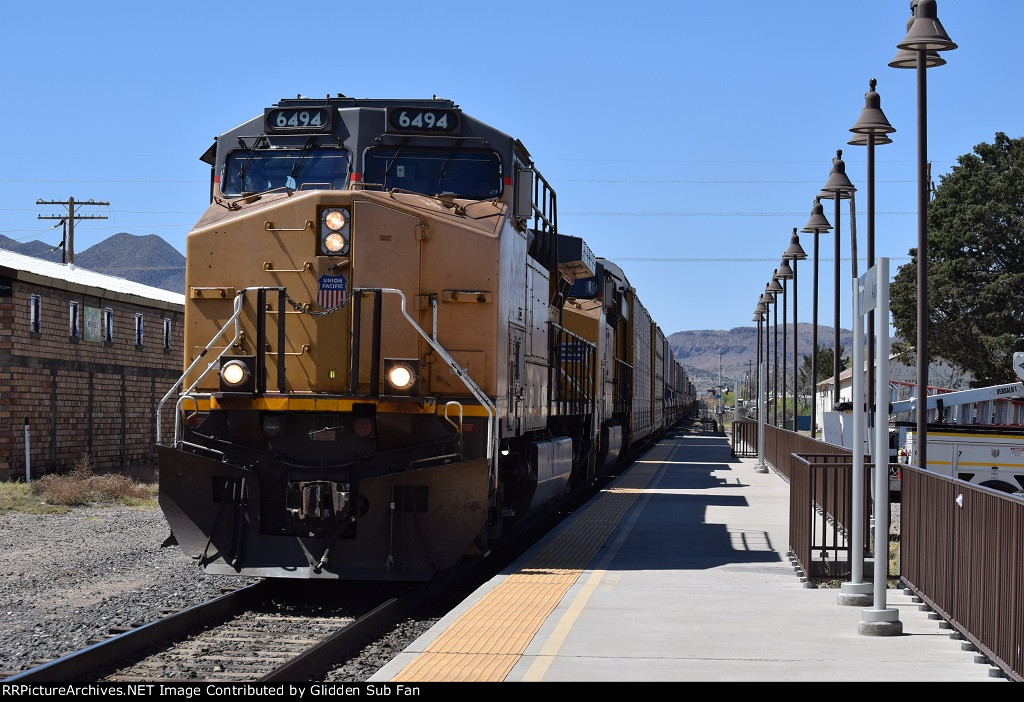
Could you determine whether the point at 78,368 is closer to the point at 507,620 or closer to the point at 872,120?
the point at 872,120

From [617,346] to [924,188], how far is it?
12.7 meters

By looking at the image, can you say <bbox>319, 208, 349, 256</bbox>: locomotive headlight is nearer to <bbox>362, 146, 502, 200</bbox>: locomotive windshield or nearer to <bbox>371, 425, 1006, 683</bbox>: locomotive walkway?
<bbox>362, 146, 502, 200</bbox>: locomotive windshield

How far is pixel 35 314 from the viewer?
25578 mm

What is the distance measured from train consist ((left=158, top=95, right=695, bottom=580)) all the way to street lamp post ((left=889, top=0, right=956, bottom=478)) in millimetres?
5315

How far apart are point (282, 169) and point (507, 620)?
5.42m

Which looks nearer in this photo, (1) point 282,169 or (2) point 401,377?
(2) point 401,377

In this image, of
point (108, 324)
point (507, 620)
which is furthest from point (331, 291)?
point (108, 324)

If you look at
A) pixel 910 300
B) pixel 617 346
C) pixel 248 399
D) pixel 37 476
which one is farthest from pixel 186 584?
pixel 910 300

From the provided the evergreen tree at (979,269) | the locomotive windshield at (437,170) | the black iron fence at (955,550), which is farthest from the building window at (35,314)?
the evergreen tree at (979,269)

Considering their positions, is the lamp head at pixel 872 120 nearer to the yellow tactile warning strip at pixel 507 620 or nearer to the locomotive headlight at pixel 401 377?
the yellow tactile warning strip at pixel 507 620

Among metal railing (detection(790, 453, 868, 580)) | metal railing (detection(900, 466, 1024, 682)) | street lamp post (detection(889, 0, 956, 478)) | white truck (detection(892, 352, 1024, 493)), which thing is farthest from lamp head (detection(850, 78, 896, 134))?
metal railing (detection(900, 466, 1024, 682))

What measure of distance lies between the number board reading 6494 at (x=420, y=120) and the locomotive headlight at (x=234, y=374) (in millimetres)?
2870

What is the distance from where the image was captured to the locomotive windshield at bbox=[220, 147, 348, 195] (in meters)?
12.2
